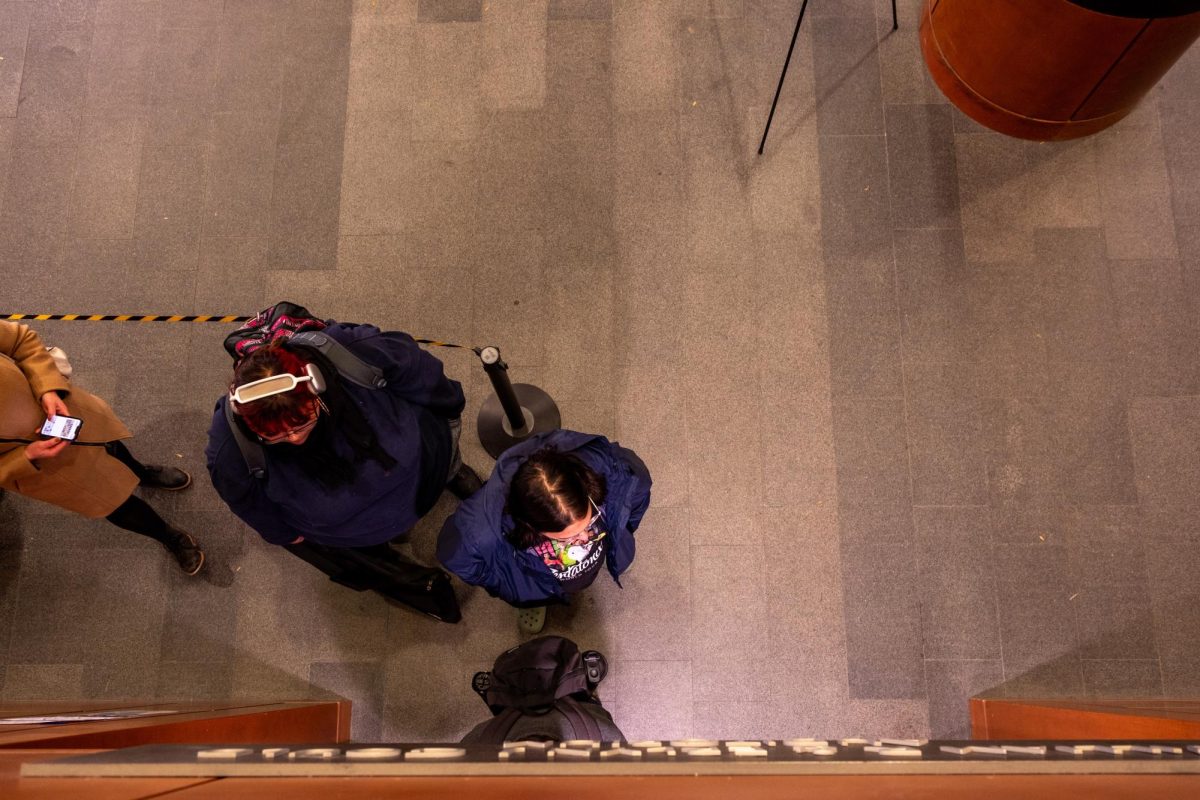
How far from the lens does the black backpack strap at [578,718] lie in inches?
97.0

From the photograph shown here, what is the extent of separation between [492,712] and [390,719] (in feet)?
1.49

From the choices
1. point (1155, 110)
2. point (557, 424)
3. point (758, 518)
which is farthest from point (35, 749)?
point (1155, 110)

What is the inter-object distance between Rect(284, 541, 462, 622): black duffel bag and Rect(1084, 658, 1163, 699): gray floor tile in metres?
2.48

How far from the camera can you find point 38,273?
3.45m

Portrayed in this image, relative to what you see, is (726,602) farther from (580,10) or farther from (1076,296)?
(580,10)

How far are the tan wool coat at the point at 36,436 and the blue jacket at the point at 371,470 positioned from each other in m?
0.62

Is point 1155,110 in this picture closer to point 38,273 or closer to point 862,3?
point 862,3

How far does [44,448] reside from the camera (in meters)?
2.47

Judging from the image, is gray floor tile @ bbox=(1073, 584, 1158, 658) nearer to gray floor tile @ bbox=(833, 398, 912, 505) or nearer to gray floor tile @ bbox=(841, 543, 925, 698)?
gray floor tile @ bbox=(841, 543, 925, 698)

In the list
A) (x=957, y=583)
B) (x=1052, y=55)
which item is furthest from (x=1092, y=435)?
(x=1052, y=55)

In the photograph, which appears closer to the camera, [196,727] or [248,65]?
[196,727]

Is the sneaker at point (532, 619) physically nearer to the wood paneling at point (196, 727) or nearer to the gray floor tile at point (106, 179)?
the wood paneling at point (196, 727)

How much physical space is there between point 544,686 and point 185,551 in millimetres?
1581

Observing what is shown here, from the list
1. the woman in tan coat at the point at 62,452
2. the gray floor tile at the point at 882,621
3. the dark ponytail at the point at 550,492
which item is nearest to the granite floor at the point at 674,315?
the gray floor tile at the point at 882,621
